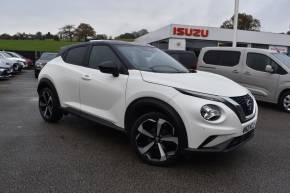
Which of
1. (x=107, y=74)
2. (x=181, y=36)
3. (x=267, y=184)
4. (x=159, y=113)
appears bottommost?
(x=267, y=184)

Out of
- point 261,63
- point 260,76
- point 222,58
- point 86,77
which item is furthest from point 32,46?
point 86,77

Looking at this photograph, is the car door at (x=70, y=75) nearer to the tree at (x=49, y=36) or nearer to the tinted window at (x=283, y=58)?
the tinted window at (x=283, y=58)

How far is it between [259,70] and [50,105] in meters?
6.12

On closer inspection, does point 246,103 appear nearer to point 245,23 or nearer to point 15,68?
point 15,68

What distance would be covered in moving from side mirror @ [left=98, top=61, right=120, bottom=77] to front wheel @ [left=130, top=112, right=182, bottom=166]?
0.80 metres

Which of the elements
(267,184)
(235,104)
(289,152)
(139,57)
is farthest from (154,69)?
(289,152)

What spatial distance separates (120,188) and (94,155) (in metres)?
1.13

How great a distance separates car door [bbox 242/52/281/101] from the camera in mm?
8797

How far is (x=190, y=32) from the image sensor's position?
27.0 metres

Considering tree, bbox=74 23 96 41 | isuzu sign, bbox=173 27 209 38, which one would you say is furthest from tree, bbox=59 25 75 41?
isuzu sign, bbox=173 27 209 38

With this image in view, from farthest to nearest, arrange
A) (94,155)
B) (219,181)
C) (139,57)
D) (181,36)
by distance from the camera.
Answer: (181,36) → (139,57) → (94,155) → (219,181)

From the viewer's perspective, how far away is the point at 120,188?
3.46m

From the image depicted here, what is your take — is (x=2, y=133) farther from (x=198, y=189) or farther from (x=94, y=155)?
(x=198, y=189)

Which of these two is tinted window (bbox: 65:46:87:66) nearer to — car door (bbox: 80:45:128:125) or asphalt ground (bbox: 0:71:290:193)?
car door (bbox: 80:45:128:125)
